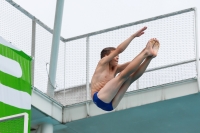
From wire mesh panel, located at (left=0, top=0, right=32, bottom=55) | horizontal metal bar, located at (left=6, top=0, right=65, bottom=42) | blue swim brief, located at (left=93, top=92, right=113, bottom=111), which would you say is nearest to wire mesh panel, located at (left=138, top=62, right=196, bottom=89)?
horizontal metal bar, located at (left=6, top=0, right=65, bottom=42)

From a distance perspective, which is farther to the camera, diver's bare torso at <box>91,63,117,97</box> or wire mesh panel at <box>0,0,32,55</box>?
wire mesh panel at <box>0,0,32,55</box>

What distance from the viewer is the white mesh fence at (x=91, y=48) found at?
54.8 ft

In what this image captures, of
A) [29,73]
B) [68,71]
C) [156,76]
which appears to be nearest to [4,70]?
[29,73]

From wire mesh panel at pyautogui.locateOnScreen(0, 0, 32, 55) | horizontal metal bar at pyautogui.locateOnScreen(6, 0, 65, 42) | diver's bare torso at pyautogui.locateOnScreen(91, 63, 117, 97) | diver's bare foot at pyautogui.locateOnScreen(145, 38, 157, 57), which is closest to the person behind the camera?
diver's bare foot at pyautogui.locateOnScreen(145, 38, 157, 57)

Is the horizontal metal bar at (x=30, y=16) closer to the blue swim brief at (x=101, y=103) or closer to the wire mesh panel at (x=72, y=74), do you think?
the wire mesh panel at (x=72, y=74)

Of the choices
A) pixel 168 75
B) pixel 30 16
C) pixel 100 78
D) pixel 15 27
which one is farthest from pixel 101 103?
pixel 30 16

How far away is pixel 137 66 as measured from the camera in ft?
39.6

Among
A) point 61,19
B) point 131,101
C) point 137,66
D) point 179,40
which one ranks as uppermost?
point 61,19

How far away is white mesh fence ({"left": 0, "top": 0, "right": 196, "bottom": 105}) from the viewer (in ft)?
54.8

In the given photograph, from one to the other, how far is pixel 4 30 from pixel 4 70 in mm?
1276

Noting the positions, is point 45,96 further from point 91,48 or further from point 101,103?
point 101,103

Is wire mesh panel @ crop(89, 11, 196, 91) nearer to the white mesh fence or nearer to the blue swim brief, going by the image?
the white mesh fence

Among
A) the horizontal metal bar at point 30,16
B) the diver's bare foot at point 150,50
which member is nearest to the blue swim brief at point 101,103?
the diver's bare foot at point 150,50

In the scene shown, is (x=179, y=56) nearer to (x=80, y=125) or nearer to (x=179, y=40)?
(x=179, y=40)
